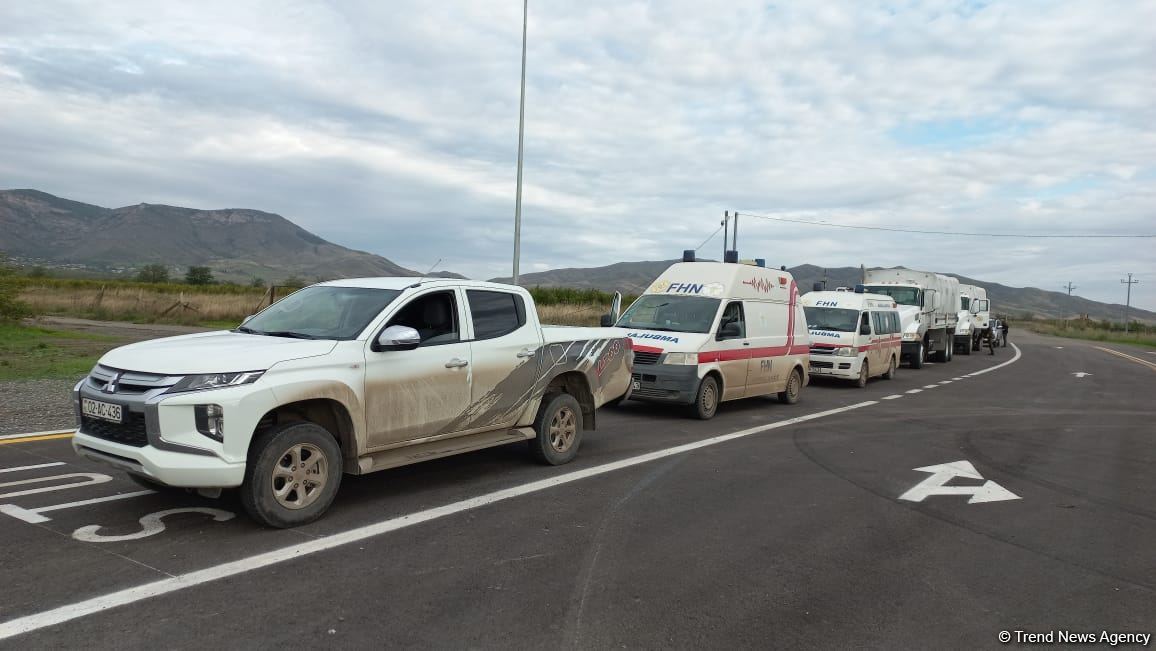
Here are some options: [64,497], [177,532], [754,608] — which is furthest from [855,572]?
[64,497]

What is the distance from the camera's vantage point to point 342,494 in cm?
675

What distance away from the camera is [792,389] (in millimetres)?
14953

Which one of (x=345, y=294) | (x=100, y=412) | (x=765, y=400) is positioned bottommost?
(x=765, y=400)

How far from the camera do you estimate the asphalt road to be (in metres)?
4.16

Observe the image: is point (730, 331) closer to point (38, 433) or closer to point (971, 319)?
point (38, 433)

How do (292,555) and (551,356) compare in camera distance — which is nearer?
(292,555)

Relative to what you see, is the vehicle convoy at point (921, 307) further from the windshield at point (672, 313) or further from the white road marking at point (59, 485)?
the white road marking at point (59, 485)

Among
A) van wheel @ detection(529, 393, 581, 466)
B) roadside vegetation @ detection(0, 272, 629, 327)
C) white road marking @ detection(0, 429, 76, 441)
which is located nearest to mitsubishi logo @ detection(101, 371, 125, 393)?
van wheel @ detection(529, 393, 581, 466)

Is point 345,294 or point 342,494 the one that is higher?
point 345,294

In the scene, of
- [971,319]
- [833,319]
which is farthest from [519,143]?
[971,319]

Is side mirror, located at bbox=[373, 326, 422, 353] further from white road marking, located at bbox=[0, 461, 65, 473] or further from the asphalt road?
white road marking, located at bbox=[0, 461, 65, 473]

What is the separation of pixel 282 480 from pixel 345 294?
190cm

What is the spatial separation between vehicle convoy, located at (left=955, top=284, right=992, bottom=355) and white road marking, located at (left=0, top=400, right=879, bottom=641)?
30.7 metres

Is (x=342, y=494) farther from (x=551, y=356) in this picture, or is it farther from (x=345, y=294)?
(x=551, y=356)
